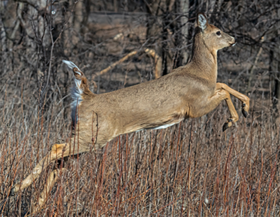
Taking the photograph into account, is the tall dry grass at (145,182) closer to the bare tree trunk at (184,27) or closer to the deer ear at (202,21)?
the deer ear at (202,21)

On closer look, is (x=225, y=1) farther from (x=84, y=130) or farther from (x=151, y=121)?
(x=84, y=130)

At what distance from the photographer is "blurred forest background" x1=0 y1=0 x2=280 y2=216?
10.7 feet

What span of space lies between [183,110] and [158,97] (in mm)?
326

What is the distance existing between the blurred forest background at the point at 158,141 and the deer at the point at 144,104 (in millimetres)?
213

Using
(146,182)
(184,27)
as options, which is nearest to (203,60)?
(146,182)

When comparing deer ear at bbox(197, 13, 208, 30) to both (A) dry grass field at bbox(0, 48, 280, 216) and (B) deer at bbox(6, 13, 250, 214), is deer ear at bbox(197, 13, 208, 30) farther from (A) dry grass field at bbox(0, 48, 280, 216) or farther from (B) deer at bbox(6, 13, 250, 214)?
(A) dry grass field at bbox(0, 48, 280, 216)

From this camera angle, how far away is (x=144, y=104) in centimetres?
423

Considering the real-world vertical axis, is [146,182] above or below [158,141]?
above

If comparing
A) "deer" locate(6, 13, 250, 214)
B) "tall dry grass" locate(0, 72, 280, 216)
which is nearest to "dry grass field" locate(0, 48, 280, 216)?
"tall dry grass" locate(0, 72, 280, 216)

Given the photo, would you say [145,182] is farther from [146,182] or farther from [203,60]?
[203,60]

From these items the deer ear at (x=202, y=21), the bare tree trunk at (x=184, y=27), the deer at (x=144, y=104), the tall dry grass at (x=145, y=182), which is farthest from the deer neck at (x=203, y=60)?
the bare tree trunk at (x=184, y=27)

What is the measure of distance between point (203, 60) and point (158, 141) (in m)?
1.13

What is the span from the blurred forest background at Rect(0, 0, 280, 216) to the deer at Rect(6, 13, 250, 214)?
0.70ft

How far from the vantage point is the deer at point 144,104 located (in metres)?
4.12
